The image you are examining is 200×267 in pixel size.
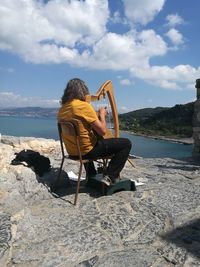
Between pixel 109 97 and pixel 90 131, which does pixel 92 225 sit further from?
pixel 109 97

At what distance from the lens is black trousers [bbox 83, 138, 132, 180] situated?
4996mm

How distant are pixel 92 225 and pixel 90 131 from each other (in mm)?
1408

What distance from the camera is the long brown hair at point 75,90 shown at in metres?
4.95

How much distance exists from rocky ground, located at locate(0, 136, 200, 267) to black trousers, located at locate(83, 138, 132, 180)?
1.10 ft

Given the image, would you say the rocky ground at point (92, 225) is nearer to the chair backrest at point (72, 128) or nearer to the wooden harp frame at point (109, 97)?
the chair backrest at point (72, 128)

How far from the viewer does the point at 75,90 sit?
495 cm

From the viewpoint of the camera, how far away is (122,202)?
4656mm

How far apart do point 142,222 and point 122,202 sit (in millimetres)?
506

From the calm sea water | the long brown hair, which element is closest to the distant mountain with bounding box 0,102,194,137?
the calm sea water

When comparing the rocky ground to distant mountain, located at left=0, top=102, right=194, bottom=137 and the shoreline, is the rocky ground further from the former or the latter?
distant mountain, located at left=0, top=102, right=194, bottom=137

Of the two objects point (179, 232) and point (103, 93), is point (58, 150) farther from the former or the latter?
point (179, 232)

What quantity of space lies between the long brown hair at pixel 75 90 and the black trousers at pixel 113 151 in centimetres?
66

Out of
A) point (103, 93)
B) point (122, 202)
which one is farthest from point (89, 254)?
point (103, 93)

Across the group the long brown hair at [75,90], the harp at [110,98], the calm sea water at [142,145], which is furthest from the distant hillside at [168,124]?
the long brown hair at [75,90]
